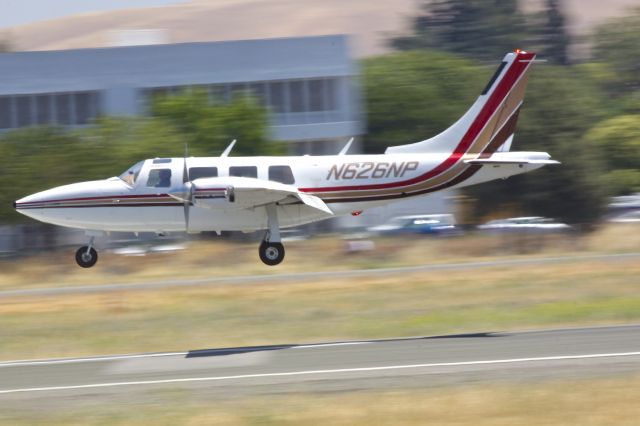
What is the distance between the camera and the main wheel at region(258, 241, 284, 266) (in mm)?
28469

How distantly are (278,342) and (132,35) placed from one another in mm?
40866

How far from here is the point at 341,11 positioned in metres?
197

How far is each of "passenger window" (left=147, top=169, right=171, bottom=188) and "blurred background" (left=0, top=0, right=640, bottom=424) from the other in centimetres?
397

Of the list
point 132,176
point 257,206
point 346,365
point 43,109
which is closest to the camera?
point 346,365

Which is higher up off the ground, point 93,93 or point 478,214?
point 93,93

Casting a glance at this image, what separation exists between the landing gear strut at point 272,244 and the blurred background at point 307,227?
77.7 inches

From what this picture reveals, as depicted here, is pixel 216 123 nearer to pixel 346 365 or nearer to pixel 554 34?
pixel 346 365

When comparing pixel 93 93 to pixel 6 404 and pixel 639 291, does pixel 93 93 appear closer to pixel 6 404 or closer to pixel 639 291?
pixel 639 291

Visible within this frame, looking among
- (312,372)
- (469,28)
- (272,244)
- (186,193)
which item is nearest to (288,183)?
(272,244)

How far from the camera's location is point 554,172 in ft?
192

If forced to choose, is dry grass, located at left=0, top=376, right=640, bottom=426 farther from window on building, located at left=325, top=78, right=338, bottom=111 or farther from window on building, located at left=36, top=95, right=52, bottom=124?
window on building, located at left=325, top=78, right=338, bottom=111

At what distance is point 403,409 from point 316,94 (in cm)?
4574

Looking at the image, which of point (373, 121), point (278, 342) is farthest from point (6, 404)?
point (373, 121)

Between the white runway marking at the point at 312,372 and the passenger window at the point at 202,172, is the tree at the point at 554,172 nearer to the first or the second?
the passenger window at the point at 202,172
